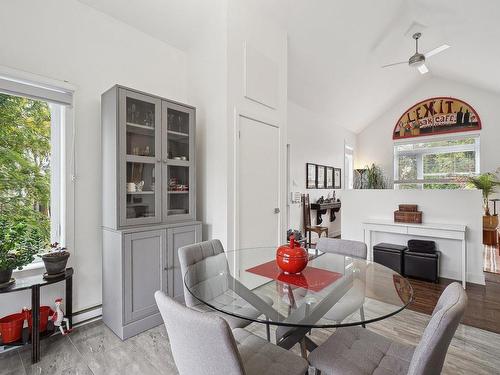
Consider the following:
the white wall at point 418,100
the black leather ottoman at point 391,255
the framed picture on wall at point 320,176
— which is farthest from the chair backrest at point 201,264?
the white wall at point 418,100

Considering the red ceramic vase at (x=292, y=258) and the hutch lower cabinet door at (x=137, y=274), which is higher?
the red ceramic vase at (x=292, y=258)

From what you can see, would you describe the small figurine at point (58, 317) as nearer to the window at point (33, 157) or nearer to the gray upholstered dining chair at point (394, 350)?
Result: the window at point (33, 157)

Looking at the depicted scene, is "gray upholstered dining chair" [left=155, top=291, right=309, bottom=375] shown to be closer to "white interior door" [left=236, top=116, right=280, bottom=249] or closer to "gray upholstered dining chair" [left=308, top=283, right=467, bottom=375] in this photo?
"gray upholstered dining chair" [left=308, top=283, right=467, bottom=375]

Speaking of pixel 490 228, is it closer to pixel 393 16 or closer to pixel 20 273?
pixel 393 16

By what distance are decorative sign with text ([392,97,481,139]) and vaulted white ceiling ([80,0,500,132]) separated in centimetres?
61

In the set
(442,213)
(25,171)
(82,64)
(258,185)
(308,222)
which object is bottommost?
(308,222)

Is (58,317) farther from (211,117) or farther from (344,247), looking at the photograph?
(344,247)

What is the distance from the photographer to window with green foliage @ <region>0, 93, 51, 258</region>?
2057 mm

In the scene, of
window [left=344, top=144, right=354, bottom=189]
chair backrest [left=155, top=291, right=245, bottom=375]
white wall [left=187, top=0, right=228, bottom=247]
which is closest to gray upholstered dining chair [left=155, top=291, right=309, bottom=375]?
chair backrest [left=155, top=291, right=245, bottom=375]

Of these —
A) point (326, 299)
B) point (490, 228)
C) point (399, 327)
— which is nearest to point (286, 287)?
point (326, 299)

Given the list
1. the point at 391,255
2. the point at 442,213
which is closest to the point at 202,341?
the point at 391,255

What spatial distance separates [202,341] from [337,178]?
246 inches

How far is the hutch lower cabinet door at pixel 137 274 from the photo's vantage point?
2.14 m

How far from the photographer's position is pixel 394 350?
4.22 feet
